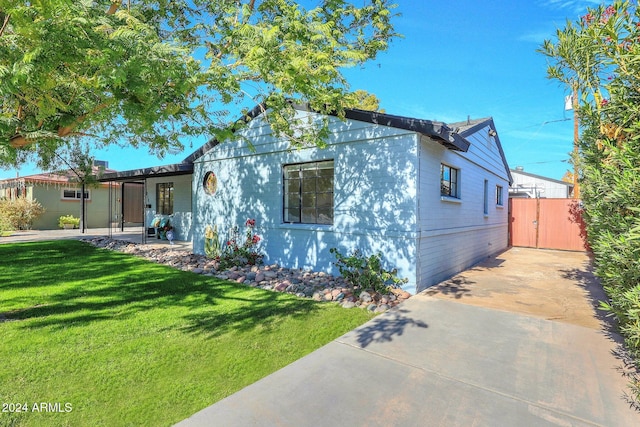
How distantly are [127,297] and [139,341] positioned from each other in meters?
2.17

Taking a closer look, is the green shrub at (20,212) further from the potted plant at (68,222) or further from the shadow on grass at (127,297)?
the shadow on grass at (127,297)

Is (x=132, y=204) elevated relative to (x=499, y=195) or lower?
lower

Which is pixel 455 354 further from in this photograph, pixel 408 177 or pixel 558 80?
pixel 558 80

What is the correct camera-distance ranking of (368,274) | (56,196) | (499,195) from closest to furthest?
(368,274)
(499,195)
(56,196)

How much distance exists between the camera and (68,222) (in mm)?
18625

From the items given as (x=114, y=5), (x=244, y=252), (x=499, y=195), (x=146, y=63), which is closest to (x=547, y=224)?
(x=499, y=195)

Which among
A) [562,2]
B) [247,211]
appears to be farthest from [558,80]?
[247,211]

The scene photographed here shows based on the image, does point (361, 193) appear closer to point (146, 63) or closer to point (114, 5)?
point (146, 63)

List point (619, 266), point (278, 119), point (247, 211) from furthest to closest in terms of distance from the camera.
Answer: point (247, 211)
point (278, 119)
point (619, 266)

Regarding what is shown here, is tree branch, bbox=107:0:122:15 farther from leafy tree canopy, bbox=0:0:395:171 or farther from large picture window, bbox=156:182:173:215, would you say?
large picture window, bbox=156:182:173:215

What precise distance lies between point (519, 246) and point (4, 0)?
16842 mm

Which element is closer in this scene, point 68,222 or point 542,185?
point 68,222

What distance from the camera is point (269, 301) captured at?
5363 millimetres

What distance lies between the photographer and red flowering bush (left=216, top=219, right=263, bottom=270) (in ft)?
25.9
